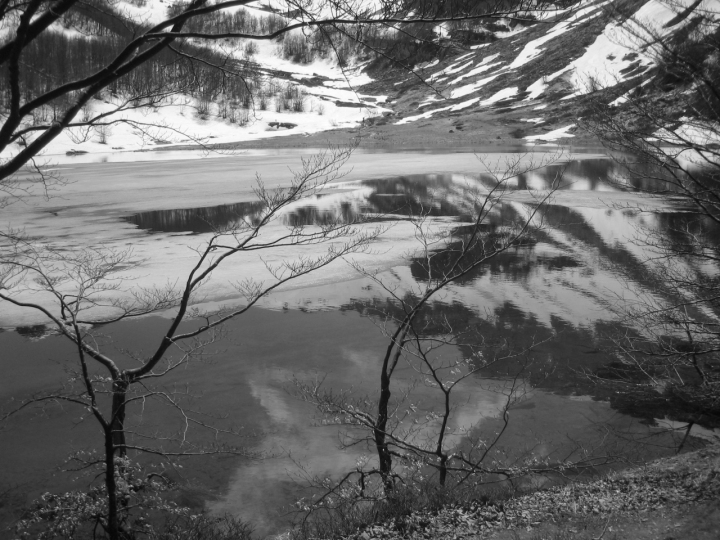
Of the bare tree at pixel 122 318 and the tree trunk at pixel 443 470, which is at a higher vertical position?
the bare tree at pixel 122 318

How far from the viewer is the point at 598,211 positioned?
20.2 metres

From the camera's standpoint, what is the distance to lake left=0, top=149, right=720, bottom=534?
6.44 metres

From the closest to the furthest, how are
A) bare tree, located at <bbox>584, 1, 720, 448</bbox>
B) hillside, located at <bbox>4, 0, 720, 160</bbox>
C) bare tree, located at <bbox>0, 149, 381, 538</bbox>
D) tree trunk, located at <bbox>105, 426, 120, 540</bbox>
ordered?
tree trunk, located at <bbox>105, 426, 120, 540</bbox>, bare tree, located at <bbox>0, 149, 381, 538</bbox>, bare tree, located at <bbox>584, 1, 720, 448</bbox>, hillside, located at <bbox>4, 0, 720, 160</bbox>

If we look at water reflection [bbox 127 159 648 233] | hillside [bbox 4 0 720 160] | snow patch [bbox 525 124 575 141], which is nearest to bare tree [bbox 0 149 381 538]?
water reflection [bbox 127 159 648 233]

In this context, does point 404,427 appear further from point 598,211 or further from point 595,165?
point 595,165

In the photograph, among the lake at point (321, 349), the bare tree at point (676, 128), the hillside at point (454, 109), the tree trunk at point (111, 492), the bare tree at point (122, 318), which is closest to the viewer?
the tree trunk at point (111, 492)

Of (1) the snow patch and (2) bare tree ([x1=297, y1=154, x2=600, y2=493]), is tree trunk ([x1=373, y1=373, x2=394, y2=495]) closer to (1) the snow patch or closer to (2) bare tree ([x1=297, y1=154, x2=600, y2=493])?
(2) bare tree ([x1=297, y1=154, x2=600, y2=493])

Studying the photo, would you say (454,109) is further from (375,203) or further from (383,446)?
(383,446)

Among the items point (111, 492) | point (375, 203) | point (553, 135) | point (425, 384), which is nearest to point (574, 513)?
point (425, 384)

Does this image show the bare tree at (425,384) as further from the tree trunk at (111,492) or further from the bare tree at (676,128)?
the tree trunk at (111,492)

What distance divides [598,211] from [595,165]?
15688mm

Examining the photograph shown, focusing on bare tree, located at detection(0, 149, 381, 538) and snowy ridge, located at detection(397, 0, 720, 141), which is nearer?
bare tree, located at detection(0, 149, 381, 538)

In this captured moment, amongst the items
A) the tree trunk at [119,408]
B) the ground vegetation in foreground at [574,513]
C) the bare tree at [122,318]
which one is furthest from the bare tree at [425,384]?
the tree trunk at [119,408]

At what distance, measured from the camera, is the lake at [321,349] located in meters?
6.44
